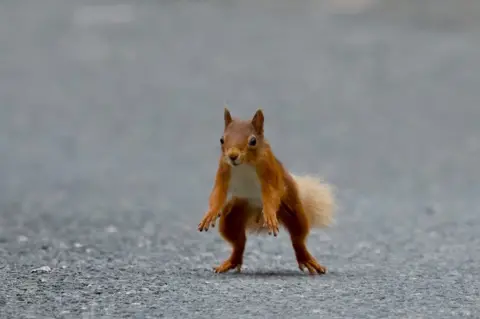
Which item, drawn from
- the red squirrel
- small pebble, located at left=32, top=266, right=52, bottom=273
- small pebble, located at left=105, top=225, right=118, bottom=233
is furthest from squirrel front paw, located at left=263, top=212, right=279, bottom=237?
small pebble, located at left=105, top=225, right=118, bottom=233

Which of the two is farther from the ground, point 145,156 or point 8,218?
point 145,156

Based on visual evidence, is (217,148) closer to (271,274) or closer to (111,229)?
(271,274)

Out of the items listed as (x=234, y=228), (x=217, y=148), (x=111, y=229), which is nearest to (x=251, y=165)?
(x=234, y=228)

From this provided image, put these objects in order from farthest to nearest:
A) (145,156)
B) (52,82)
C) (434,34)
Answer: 1. (434,34)
2. (52,82)
3. (145,156)

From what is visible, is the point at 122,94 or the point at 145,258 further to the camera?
the point at 122,94

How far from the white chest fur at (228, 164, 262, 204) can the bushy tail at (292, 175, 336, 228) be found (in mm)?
407

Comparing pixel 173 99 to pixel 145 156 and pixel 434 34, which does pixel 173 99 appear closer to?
pixel 145 156

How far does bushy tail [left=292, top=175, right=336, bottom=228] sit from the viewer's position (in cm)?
509

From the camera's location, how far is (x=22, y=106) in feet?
43.0

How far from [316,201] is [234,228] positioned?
0.47 m

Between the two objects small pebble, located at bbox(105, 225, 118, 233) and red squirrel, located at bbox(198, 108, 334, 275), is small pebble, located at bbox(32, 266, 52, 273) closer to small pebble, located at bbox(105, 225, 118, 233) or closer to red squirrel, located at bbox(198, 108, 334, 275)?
red squirrel, located at bbox(198, 108, 334, 275)

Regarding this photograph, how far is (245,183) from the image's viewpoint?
465cm

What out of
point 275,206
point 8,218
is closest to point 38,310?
point 275,206

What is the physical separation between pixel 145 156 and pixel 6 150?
169cm
